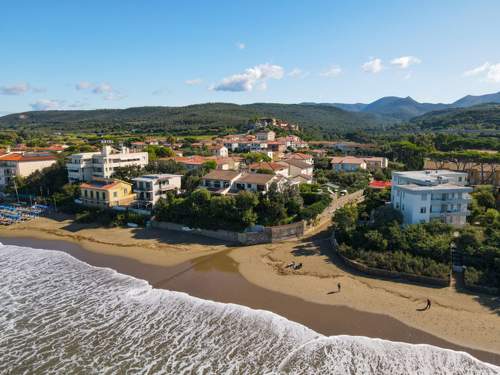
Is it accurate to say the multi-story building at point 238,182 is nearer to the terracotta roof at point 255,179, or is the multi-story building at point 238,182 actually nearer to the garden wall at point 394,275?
the terracotta roof at point 255,179

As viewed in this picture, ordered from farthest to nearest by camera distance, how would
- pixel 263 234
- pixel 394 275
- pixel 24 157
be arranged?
pixel 24 157 → pixel 263 234 → pixel 394 275

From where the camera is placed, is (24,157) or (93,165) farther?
(24,157)

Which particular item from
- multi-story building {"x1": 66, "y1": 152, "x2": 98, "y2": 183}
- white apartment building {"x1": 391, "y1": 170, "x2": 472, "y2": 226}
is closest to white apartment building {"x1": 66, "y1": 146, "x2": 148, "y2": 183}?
multi-story building {"x1": 66, "y1": 152, "x2": 98, "y2": 183}

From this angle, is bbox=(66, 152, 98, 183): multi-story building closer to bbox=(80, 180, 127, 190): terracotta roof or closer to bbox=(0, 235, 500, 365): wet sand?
bbox=(80, 180, 127, 190): terracotta roof

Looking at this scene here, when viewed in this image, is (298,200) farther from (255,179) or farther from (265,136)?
(265,136)

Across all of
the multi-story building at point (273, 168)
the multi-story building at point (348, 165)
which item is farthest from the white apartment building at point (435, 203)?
the multi-story building at point (348, 165)

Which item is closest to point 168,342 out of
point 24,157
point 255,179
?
point 255,179
